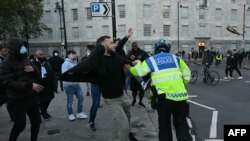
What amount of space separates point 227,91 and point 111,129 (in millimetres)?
6909

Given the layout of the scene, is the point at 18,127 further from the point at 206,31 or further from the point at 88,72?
the point at 206,31

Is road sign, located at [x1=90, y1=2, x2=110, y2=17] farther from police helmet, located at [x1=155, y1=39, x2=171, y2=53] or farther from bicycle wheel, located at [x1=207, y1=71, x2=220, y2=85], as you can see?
bicycle wheel, located at [x1=207, y1=71, x2=220, y2=85]

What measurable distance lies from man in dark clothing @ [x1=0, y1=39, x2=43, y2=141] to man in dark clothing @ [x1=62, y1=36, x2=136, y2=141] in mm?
562

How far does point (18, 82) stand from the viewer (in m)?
4.94

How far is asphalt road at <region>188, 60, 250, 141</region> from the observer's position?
6566 mm

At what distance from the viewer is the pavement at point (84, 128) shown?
20.5 feet

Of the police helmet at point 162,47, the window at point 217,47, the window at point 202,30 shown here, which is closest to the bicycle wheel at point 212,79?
the police helmet at point 162,47

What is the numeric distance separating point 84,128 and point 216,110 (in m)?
3.68

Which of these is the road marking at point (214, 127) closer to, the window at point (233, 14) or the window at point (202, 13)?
the window at point (202, 13)

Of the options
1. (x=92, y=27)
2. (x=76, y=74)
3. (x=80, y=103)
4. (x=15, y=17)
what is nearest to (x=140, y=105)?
(x=80, y=103)

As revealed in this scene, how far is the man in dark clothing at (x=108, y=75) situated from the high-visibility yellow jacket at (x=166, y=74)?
565 millimetres

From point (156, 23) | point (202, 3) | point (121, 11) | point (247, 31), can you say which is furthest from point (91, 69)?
point (247, 31)

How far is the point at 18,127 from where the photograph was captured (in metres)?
5.08

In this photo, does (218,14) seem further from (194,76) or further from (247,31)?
(194,76)
